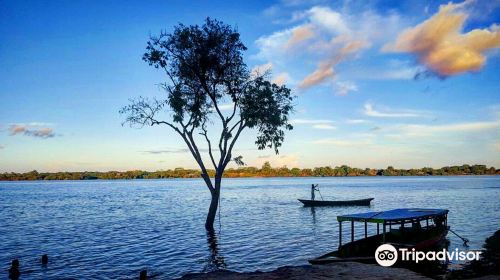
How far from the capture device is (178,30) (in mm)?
32281

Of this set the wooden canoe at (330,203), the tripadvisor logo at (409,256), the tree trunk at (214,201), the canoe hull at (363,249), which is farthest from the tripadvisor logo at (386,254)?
the wooden canoe at (330,203)

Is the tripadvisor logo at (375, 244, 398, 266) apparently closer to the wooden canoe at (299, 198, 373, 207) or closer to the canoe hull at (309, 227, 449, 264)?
the canoe hull at (309, 227, 449, 264)

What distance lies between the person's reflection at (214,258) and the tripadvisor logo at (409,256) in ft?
31.3

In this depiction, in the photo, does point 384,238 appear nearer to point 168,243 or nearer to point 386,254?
point 386,254

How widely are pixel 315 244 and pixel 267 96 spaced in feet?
42.8

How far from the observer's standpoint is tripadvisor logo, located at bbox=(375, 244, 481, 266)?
2048 centimetres

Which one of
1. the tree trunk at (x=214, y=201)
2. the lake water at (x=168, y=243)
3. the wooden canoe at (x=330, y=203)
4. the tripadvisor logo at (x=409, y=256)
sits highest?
the tree trunk at (x=214, y=201)

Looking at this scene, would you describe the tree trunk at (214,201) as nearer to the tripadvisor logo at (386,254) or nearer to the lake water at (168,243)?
the lake water at (168,243)

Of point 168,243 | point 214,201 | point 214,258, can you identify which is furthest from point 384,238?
point 168,243

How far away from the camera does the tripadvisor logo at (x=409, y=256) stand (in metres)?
20.5

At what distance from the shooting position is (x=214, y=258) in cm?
2630

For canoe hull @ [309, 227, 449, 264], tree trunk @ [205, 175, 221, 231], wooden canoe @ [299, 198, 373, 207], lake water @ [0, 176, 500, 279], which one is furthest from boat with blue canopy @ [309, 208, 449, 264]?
wooden canoe @ [299, 198, 373, 207]

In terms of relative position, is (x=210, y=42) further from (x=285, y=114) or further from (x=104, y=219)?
(x=104, y=219)

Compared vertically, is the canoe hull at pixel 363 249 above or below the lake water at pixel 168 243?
above
